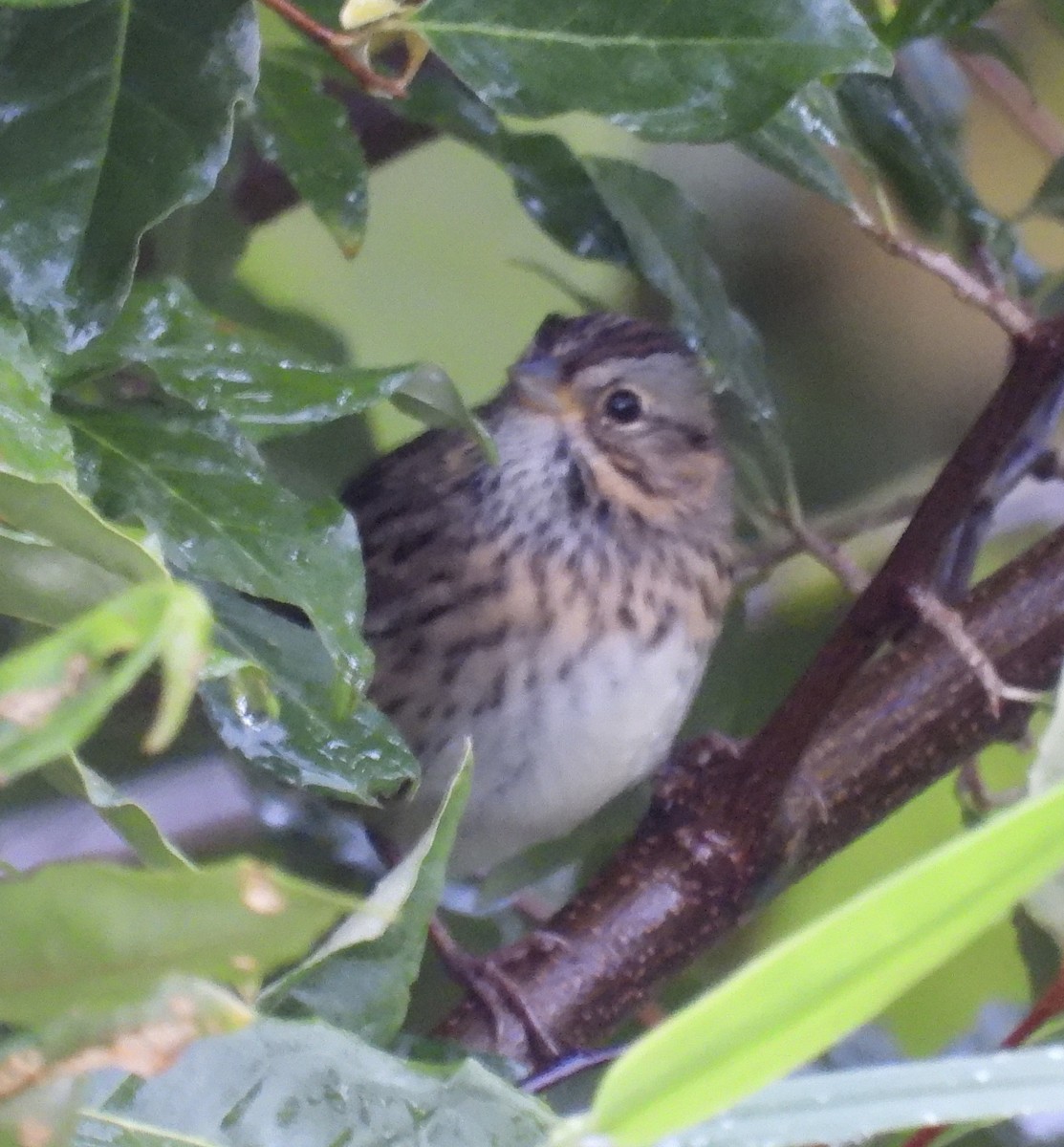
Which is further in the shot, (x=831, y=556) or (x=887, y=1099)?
(x=831, y=556)

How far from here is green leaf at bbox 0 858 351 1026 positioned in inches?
10.2

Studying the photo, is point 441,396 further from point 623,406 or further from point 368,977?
point 623,406

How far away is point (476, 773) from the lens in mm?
1004

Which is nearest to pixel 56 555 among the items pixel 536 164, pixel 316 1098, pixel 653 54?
pixel 316 1098

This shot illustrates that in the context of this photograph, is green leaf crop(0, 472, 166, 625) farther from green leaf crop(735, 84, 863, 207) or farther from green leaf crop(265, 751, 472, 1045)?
green leaf crop(735, 84, 863, 207)

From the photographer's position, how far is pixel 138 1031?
0.27 m

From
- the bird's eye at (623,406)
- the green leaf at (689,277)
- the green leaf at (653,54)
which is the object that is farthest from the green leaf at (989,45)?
the green leaf at (653,54)

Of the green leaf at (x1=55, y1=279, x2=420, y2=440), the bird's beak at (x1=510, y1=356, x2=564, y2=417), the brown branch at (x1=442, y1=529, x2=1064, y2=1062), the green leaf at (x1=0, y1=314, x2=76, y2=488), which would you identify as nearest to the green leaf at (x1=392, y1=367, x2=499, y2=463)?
the green leaf at (x1=55, y1=279, x2=420, y2=440)

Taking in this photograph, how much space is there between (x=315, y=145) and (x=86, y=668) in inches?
21.2

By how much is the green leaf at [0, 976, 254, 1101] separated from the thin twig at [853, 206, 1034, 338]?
44 centimetres

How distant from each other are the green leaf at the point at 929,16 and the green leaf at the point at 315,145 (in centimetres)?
25

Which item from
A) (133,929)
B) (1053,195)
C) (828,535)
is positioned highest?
(1053,195)

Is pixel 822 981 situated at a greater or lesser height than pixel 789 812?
greater

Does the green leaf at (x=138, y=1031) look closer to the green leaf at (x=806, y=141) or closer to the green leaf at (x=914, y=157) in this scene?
the green leaf at (x=806, y=141)
